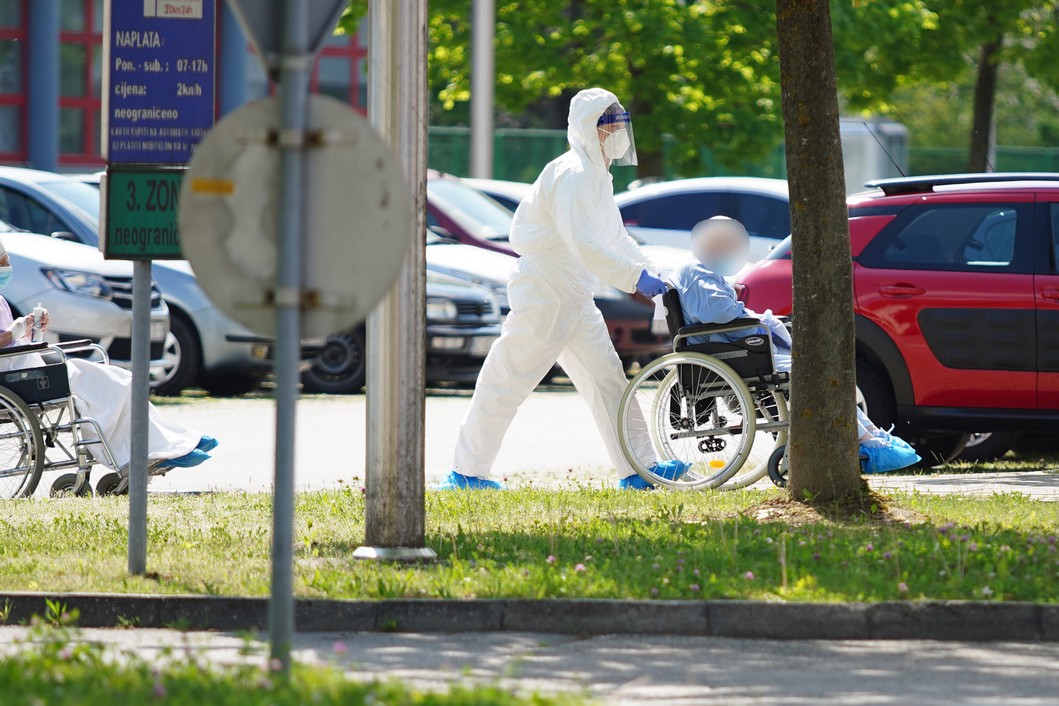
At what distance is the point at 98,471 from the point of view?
11.8m

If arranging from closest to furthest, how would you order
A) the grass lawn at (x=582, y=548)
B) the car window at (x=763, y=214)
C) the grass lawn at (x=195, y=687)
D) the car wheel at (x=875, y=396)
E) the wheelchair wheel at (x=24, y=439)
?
1. the grass lawn at (x=195, y=687)
2. the grass lawn at (x=582, y=548)
3. the wheelchair wheel at (x=24, y=439)
4. the car wheel at (x=875, y=396)
5. the car window at (x=763, y=214)

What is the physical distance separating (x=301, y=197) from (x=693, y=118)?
2536cm

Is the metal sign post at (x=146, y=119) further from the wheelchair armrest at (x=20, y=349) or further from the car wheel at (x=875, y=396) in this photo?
the car wheel at (x=875, y=396)

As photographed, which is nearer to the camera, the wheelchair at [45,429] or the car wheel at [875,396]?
the wheelchair at [45,429]

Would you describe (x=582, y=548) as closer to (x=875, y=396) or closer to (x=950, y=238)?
(x=875, y=396)

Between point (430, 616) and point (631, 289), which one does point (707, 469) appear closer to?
point (631, 289)

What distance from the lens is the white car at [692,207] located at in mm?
19234

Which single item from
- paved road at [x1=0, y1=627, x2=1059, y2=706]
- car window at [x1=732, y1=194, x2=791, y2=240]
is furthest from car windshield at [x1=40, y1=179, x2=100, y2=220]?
paved road at [x1=0, y1=627, x2=1059, y2=706]

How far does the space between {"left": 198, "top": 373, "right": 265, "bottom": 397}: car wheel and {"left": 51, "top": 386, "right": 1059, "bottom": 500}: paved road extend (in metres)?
0.56

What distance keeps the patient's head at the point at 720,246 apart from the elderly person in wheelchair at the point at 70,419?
2904 millimetres

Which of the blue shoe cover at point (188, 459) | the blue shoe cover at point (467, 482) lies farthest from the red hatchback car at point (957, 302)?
the blue shoe cover at point (188, 459)

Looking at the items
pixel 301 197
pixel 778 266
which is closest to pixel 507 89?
pixel 778 266

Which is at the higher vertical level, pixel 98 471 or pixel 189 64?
pixel 189 64

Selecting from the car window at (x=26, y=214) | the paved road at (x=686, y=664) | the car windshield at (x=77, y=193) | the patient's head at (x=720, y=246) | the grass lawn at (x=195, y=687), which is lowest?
the paved road at (x=686, y=664)
